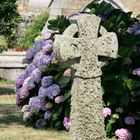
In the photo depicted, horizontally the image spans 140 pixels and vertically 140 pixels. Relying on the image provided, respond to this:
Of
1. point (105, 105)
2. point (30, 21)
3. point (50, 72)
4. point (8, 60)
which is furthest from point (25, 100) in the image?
point (30, 21)

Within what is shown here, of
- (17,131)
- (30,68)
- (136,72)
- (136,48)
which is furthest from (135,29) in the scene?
(17,131)

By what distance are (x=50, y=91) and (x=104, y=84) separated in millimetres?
1023

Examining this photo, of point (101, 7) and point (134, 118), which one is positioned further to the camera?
point (101, 7)

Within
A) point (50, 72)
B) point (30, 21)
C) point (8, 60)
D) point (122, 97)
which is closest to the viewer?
point (122, 97)

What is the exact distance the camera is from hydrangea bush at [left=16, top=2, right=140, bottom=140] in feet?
30.2

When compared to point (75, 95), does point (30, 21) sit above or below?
below

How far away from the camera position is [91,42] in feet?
20.7

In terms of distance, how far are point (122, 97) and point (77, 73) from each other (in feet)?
9.80

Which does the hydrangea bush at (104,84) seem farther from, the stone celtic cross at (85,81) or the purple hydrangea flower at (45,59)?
the stone celtic cross at (85,81)

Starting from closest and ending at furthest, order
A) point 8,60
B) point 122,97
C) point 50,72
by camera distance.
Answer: point 122,97, point 50,72, point 8,60

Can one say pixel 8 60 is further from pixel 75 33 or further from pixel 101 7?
pixel 75 33

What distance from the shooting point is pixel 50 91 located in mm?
9852

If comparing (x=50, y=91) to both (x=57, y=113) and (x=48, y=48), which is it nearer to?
(x=57, y=113)

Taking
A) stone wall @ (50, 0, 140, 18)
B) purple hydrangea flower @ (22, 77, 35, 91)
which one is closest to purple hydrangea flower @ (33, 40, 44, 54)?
purple hydrangea flower @ (22, 77, 35, 91)
